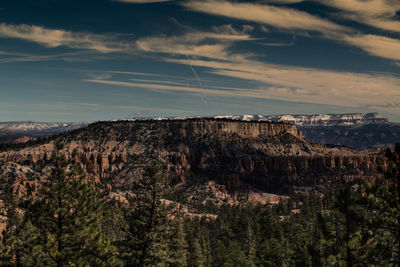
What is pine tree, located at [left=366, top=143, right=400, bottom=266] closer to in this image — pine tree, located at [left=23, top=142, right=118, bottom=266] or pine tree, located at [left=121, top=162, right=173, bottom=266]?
pine tree, located at [left=121, top=162, right=173, bottom=266]

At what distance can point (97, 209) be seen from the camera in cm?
2806

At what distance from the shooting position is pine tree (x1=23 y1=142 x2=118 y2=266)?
25125 millimetres

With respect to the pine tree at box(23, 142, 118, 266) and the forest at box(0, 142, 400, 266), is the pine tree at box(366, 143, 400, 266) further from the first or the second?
the pine tree at box(23, 142, 118, 266)

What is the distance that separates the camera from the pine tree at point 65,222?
82.4 ft

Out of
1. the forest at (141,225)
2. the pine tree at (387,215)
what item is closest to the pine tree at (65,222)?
the forest at (141,225)

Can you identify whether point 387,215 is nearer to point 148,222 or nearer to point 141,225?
point 148,222

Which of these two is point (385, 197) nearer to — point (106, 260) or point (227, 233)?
point (106, 260)

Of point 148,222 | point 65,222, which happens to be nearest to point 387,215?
point 148,222

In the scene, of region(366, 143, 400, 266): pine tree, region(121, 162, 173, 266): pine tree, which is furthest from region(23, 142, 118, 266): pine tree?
region(366, 143, 400, 266): pine tree

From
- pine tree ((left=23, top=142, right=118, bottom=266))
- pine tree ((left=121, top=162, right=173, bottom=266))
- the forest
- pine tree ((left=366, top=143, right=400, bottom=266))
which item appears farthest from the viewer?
pine tree ((left=121, top=162, right=173, bottom=266))

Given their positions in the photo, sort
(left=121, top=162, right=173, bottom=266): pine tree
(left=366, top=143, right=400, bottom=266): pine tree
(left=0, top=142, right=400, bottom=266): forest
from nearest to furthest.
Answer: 1. (left=366, top=143, right=400, bottom=266): pine tree
2. (left=0, top=142, right=400, bottom=266): forest
3. (left=121, top=162, right=173, bottom=266): pine tree

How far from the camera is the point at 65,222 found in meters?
25.9

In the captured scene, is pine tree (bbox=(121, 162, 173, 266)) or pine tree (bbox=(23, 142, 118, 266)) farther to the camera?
pine tree (bbox=(121, 162, 173, 266))

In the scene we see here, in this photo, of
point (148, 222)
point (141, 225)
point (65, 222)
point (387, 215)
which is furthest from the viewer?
point (148, 222)
